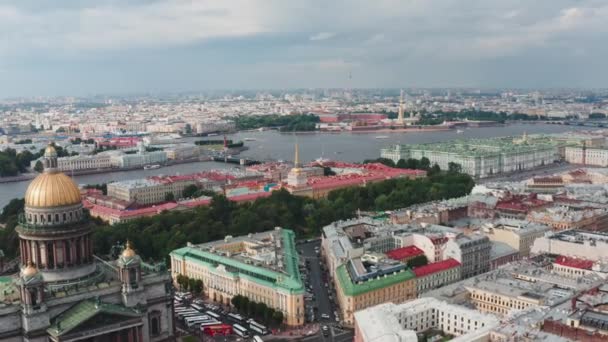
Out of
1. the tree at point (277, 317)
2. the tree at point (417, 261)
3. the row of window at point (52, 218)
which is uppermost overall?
the row of window at point (52, 218)

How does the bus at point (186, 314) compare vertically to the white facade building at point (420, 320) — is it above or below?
below

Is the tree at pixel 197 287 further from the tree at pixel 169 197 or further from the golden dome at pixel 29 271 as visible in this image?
the tree at pixel 169 197

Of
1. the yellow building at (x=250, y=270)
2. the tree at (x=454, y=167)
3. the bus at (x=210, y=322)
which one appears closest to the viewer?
the bus at (x=210, y=322)

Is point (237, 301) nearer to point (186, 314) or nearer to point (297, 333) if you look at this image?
point (186, 314)

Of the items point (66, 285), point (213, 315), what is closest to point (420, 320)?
point (213, 315)

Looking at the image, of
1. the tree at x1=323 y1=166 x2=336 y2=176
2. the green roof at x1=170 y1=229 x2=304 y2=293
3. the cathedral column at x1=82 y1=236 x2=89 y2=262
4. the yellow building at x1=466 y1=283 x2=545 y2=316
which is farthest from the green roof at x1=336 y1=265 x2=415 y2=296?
the tree at x1=323 y1=166 x2=336 y2=176

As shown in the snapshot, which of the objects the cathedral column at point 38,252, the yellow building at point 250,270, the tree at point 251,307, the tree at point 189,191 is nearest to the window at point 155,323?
the cathedral column at point 38,252
